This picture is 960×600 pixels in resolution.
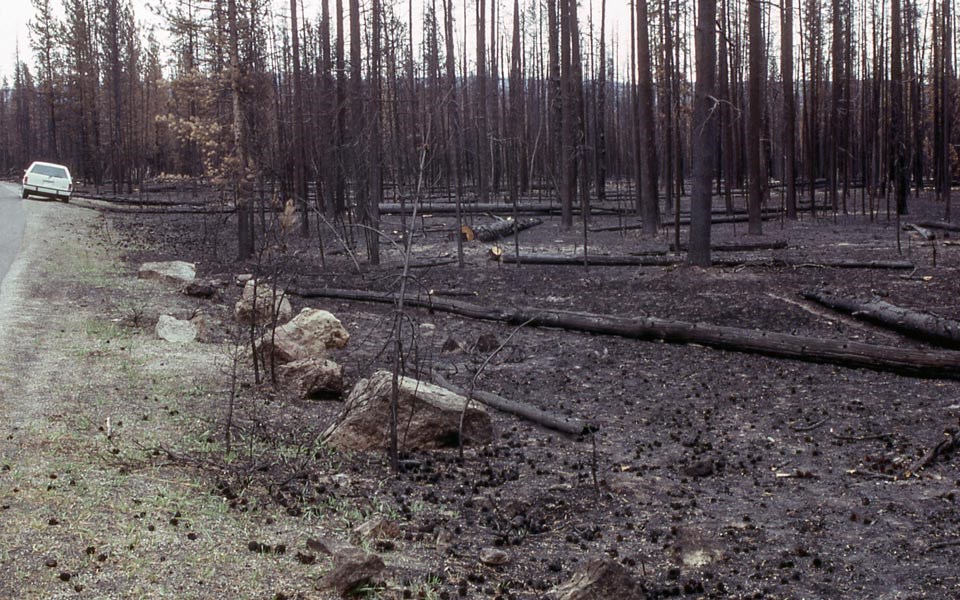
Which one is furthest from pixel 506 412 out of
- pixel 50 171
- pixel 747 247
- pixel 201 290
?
pixel 50 171

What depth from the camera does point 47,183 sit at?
107 ft

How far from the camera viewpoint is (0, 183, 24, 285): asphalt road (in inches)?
599

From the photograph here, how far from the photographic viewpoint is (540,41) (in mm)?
50344

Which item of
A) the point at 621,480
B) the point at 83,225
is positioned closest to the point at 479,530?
the point at 621,480

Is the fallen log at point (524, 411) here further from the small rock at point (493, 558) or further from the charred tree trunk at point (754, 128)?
the charred tree trunk at point (754, 128)

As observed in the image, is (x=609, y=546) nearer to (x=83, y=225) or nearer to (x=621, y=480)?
(x=621, y=480)

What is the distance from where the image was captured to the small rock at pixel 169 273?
554 inches

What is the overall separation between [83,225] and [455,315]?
17.1 meters

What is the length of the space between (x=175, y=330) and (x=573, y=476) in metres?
5.46

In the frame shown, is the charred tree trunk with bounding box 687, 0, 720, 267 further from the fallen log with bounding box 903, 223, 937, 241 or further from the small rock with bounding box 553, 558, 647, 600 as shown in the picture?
the small rock with bounding box 553, 558, 647, 600

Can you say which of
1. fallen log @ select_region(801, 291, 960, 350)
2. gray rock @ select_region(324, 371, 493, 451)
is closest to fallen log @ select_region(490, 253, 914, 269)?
fallen log @ select_region(801, 291, 960, 350)

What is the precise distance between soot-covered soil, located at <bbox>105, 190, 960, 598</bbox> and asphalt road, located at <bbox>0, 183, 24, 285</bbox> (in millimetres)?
Result: 5802

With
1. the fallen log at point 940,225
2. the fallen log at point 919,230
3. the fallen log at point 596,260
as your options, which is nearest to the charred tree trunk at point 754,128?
the fallen log at point 919,230

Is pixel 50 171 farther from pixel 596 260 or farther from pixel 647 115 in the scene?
pixel 596 260
